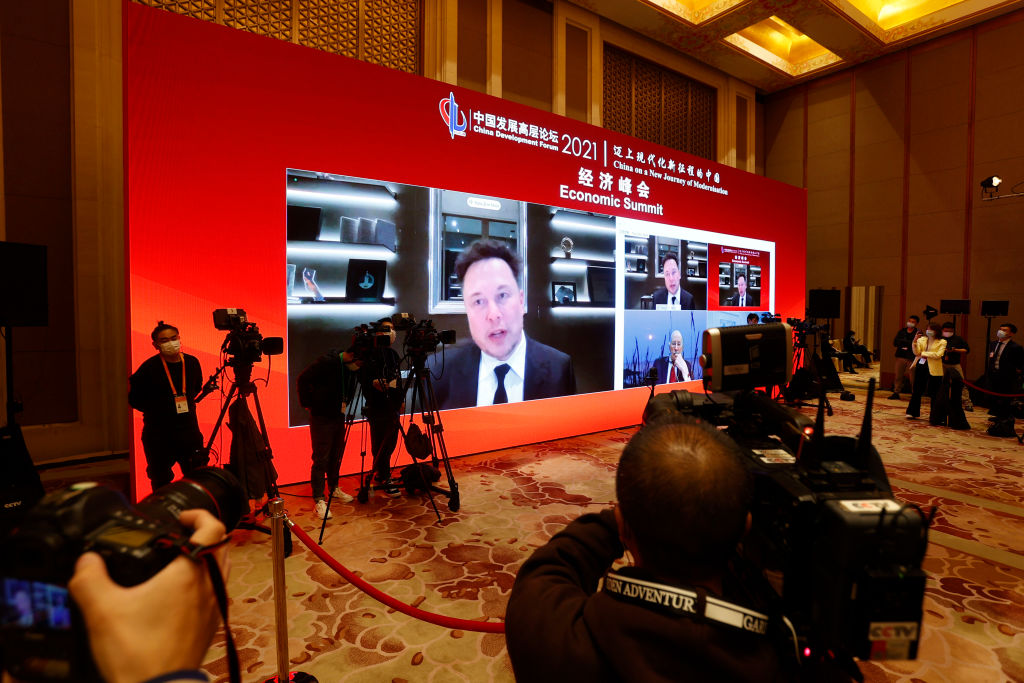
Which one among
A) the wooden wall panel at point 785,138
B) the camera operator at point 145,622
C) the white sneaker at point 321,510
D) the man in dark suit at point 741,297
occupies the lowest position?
the white sneaker at point 321,510

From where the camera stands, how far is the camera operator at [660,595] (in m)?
0.67

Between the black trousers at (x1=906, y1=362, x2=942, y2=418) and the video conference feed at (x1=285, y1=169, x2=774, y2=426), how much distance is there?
2720mm

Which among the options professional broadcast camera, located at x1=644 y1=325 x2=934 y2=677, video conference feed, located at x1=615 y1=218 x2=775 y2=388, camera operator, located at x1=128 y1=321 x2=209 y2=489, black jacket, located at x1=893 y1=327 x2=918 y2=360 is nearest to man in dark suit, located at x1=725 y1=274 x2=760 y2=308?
video conference feed, located at x1=615 y1=218 x2=775 y2=388

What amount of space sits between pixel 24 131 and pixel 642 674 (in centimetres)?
604

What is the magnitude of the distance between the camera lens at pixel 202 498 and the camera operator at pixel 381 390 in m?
2.34

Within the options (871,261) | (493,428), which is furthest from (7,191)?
(871,261)

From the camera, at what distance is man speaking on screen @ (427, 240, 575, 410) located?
15.2ft

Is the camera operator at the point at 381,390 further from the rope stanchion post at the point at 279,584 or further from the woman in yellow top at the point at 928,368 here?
the woman in yellow top at the point at 928,368

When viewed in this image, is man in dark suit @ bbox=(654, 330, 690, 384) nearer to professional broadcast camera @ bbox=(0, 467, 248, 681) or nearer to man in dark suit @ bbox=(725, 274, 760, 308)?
man in dark suit @ bbox=(725, 274, 760, 308)

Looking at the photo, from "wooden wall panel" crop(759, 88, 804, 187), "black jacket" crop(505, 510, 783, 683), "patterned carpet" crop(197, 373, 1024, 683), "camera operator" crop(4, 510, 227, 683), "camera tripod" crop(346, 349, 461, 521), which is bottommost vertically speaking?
"patterned carpet" crop(197, 373, 1024, 683)

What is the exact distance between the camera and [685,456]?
76 centimetres

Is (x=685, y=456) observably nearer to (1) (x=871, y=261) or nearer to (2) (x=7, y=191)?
(2) (x=7, y=191)

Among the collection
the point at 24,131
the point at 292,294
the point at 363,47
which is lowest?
the point at 292,294

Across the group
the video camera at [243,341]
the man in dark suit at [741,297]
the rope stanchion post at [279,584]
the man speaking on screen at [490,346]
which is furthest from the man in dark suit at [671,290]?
the rope stanchion post at [279,584]
